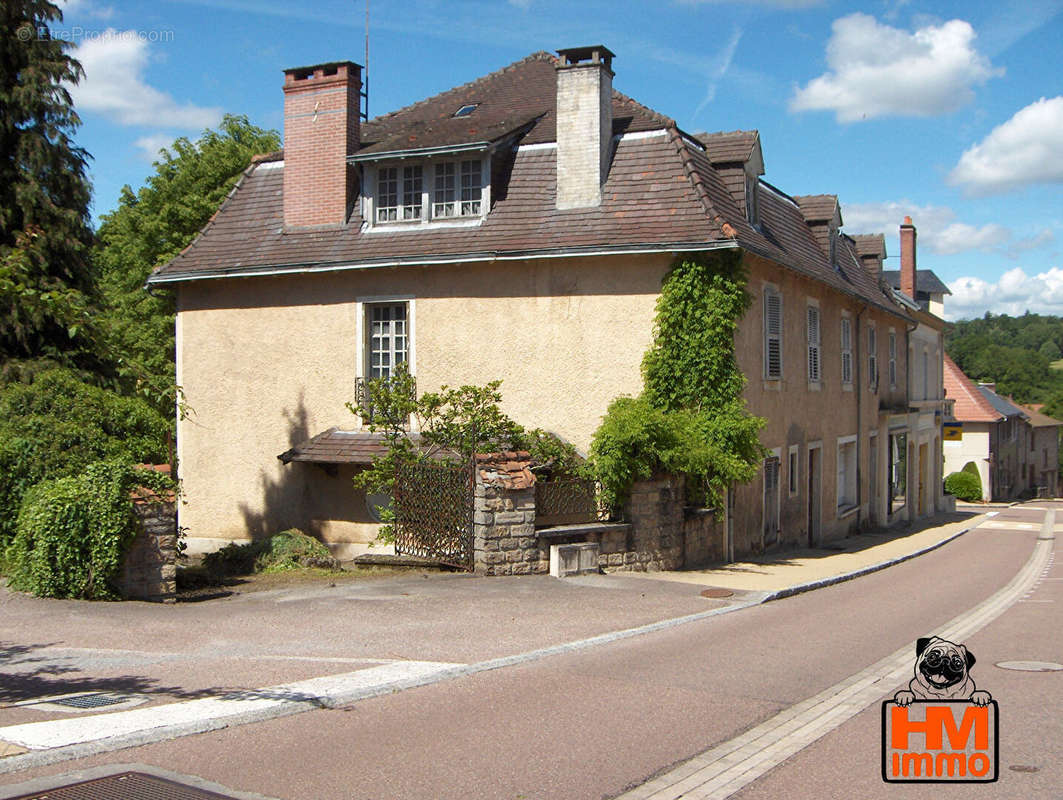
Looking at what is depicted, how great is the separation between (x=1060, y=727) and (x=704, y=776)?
9.33 feet

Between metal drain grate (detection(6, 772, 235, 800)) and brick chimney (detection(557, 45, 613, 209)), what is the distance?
1384 centimetres

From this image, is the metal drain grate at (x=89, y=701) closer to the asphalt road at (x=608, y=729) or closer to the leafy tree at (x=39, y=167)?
the asphalt road at (x=608, y=729)

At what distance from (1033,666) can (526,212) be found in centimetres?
1161

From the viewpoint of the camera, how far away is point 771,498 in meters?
20.7

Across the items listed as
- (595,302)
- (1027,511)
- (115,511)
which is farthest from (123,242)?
(1027,511)

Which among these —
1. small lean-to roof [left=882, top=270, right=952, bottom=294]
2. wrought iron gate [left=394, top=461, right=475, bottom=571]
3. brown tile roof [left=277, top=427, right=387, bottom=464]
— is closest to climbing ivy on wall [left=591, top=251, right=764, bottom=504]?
wrought iron gate [left=394, top=461, right=475, bottom=571]

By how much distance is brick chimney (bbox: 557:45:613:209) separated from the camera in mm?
18266

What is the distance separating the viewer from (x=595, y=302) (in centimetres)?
1781

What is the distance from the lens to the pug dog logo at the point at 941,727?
6.41 metres

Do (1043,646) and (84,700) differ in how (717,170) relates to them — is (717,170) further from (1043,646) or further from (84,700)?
(84,700)

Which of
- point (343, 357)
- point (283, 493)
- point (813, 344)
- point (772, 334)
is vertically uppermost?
point (813, 344)

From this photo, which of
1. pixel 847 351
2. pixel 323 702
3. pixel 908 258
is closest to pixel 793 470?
pixel 847 351

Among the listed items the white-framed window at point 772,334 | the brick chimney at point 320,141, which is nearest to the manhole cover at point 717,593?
the white-framed window at point 772,334

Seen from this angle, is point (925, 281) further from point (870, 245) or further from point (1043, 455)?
point (1043, 455)
